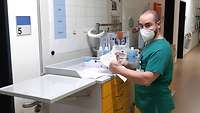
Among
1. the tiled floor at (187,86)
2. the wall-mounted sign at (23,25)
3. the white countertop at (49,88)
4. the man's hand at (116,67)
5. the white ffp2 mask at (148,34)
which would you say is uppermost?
the wall-mounted sign at (23,25)

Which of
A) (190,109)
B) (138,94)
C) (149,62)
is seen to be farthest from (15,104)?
(190,109)

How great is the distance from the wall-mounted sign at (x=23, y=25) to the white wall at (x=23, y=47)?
0.03m

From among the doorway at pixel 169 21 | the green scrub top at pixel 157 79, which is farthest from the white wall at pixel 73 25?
the doorway at pixel 169 21

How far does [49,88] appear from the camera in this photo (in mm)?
1677

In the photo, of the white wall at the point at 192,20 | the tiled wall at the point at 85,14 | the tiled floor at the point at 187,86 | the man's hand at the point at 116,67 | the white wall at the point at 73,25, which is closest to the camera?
the man's hand at the point at 116,67

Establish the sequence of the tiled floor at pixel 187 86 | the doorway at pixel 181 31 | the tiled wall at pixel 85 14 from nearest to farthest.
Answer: the tiled wall at pixel 85 14 < the tiled floor at pixel 187 86 < the doorway at pixel 181 31

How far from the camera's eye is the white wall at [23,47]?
193 cm

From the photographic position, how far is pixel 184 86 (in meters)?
4.73

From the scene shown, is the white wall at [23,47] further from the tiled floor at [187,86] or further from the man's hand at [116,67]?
the tiled floor at [187,86]

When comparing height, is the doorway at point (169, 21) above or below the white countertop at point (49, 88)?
above

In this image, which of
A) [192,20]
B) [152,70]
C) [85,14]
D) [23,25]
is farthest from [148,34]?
[192,20]

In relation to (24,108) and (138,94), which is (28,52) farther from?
(138,94)

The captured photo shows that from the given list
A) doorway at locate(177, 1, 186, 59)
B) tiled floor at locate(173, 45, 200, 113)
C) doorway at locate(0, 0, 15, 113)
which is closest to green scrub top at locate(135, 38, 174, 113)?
doorway at locate(0, 0, 15, 113)

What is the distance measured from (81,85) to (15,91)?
44 centimetres
